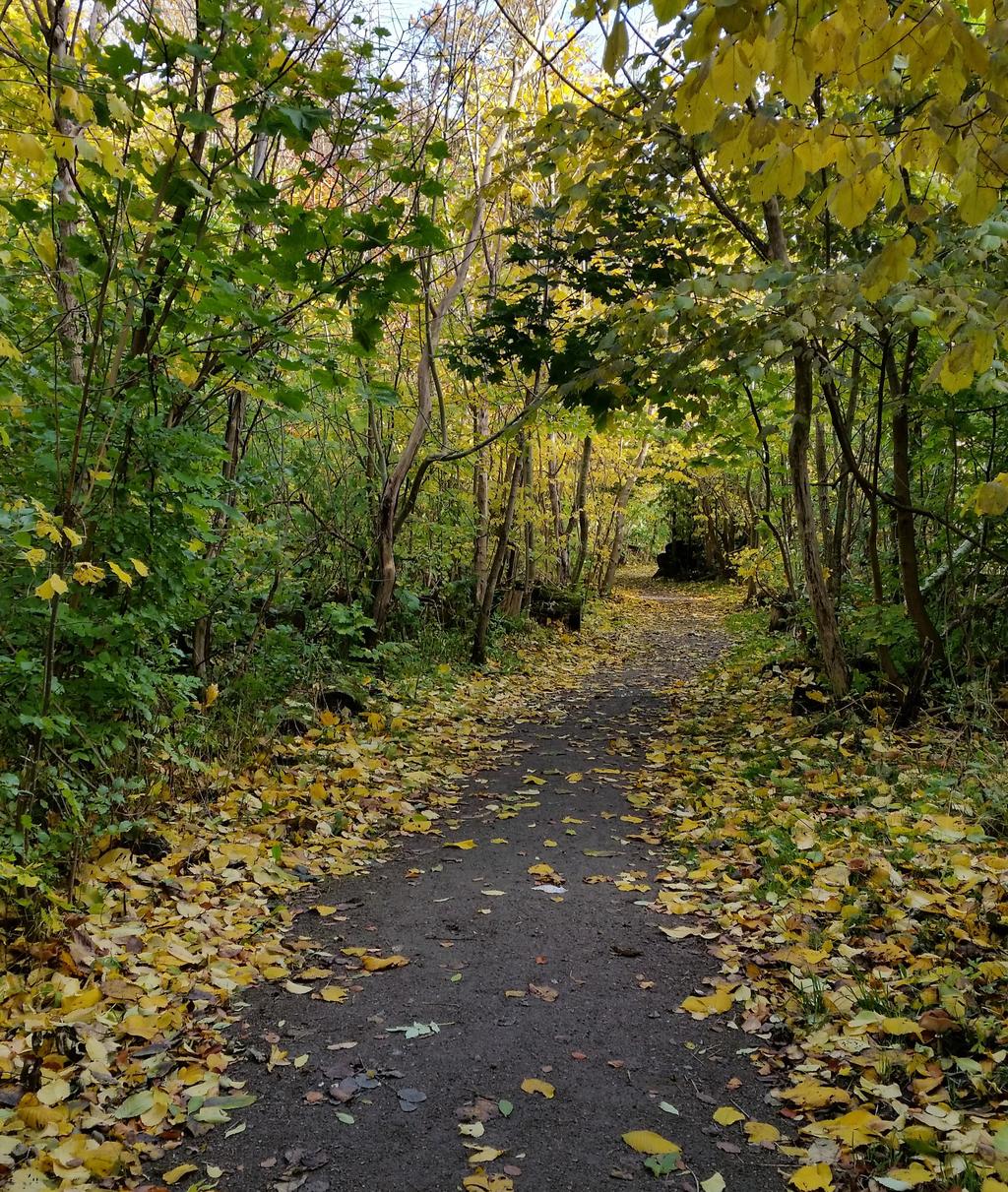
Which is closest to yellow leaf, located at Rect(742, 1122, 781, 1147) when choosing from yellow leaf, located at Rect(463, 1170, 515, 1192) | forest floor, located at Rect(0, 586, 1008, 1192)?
forest floor, located at Rect(0, 586, 1008, 1192)

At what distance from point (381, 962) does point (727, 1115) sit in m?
1.68

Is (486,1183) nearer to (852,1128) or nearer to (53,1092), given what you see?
(852,1128)

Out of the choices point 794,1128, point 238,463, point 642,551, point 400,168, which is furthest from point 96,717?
point 642,551

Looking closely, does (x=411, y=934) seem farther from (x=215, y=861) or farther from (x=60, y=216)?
(x=60, y=216)

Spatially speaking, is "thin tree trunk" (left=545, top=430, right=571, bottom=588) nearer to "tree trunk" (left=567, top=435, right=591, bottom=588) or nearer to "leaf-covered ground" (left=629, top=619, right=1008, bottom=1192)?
"tree trunk" (left=567, top=435, right=591, bottom=588)

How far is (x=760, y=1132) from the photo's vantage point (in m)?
2.52

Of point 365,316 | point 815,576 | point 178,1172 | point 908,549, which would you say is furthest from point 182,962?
point 908,549

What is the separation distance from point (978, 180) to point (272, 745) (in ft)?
18.3

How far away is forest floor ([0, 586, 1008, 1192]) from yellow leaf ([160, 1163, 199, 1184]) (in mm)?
12

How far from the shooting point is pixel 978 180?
1.89 meters

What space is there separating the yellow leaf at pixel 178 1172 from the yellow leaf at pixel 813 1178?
1.78m

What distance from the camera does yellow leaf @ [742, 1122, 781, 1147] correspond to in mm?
2488

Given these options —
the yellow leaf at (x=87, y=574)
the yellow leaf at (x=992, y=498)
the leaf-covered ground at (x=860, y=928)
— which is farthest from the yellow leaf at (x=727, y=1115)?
the yellow leaf at (x=87, y=574)

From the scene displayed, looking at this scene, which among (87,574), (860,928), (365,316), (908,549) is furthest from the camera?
(908,549)
